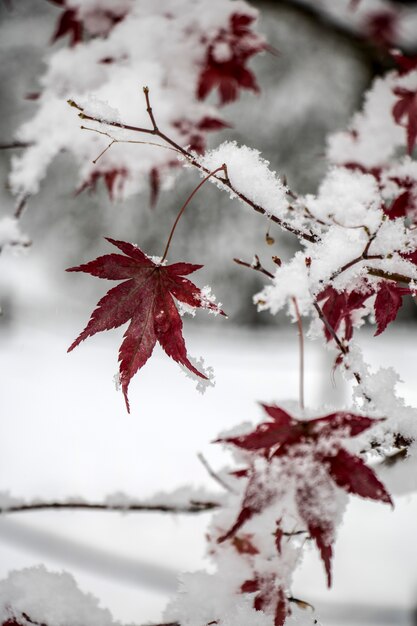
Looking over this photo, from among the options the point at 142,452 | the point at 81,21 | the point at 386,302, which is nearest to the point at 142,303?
the point at 386,302

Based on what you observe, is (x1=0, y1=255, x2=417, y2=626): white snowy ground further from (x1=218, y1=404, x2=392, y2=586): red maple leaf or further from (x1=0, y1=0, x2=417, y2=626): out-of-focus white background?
(x1=218, y1=404, x2=392, y2=586): red maple leaf

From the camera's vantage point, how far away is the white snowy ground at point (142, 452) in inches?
63.5

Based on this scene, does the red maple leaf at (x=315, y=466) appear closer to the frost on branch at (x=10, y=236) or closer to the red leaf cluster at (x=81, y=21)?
the frost on branch at (x=10, y=236)

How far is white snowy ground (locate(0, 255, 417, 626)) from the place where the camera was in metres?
1.61

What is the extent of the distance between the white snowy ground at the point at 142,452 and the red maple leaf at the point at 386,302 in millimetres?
605

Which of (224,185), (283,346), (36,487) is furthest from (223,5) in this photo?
(283,346)

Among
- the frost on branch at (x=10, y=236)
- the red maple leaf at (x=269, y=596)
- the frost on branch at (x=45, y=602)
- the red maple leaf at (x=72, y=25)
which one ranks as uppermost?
the red maple leaf at (x=72, y=25)

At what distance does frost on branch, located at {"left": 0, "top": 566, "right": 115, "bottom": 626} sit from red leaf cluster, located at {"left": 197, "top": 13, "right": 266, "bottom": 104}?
1.01 metres

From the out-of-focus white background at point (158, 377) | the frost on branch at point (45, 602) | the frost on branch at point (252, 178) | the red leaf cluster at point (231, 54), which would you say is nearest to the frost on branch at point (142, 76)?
the red leaf cluster at point (231, 54)

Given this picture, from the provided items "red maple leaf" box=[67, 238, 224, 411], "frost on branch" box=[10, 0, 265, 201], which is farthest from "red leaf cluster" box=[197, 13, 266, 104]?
"red maple leaf" box=[67, 238, 224, 411]

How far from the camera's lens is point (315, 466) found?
456 mm

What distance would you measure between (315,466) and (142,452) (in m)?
1.83

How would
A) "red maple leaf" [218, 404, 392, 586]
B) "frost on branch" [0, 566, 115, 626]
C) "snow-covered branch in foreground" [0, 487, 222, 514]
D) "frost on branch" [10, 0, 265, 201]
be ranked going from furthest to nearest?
1. "frost on branch" [10, 0, 265, 201]
2. "snow-covered branch in foreground" [0, 487, 222, 514]
3. "frost on branch" [0, 566, 115, 626]
4. "red maple leaf" [218, 404, 392, 586]

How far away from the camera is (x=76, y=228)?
112 inches
